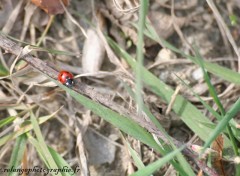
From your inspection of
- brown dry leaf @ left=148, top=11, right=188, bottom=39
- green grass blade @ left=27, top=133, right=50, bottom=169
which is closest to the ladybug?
green grass blade @ left=27, top=133, right=50, bottom=169

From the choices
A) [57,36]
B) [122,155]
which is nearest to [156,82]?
[122,155]

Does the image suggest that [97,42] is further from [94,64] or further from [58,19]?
[58,19]

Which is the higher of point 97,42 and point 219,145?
point 97,42

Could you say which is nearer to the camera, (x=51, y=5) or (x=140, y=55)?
(x=140, y=55)

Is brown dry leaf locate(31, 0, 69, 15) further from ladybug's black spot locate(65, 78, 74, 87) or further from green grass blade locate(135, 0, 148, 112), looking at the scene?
green grass blade locate(135, 0, 148, 112)

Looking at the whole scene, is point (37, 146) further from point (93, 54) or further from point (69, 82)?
point (93, 54)

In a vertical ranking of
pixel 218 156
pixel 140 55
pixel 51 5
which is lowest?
pixel 218 156

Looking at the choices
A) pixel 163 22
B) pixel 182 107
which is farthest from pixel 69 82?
pixel 163 22
